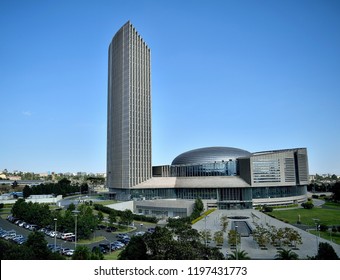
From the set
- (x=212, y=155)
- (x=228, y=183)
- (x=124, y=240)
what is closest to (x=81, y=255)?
(x=124, y=240)

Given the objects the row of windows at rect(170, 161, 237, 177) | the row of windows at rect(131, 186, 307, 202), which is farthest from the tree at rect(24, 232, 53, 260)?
the row of windows at rect(170, 161, 237, 177)

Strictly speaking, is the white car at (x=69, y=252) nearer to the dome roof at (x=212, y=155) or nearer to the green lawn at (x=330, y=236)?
the green lawn at (x=330, y=236)

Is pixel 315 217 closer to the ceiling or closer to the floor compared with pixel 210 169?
closer to the floor

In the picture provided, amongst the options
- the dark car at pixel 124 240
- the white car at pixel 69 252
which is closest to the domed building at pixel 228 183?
the dark car at pixel 124 240

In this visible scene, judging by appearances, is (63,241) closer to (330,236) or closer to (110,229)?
(110,229)

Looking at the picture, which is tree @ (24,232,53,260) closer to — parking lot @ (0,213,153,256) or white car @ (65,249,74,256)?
parking lot @ (0,213,153,256)
